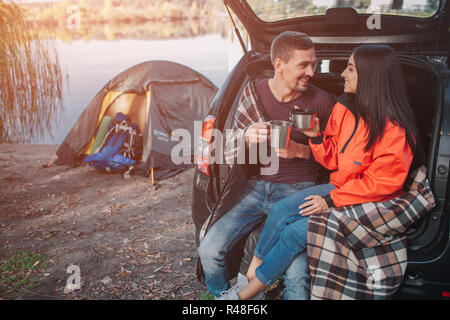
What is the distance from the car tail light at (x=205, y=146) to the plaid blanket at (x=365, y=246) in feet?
2.91

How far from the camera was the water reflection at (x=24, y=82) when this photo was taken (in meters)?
8.02

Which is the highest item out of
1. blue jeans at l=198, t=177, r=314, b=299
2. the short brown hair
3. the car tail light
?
the short brown hair

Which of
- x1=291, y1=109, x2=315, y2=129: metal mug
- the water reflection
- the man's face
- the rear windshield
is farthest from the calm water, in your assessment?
x1=291, y1=109, x2=315, y2=129: metal mug

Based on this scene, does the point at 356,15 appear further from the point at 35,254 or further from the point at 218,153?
the point at 35,254

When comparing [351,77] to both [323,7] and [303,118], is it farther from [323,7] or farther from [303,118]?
[323,7]

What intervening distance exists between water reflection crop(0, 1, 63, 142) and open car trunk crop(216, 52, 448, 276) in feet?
23.6

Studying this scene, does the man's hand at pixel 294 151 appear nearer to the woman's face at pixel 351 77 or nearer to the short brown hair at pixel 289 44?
the woman's face at pixel 351 77

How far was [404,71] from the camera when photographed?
276 centimetres

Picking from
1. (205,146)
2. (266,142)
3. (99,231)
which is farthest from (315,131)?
(99,231)

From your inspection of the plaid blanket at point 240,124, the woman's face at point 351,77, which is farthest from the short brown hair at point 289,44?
the woman's face at point 351,77

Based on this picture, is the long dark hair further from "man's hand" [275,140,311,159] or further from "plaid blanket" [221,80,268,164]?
"plaid blanket" [221,80,268,164]

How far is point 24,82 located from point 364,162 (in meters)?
8.44

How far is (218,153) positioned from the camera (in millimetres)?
2596

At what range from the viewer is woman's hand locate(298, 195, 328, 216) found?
2.13 meters
